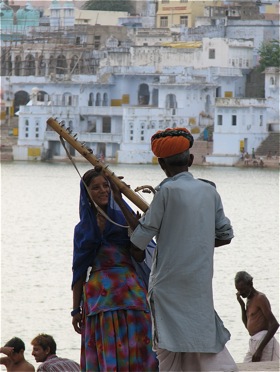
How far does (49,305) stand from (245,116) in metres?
28.3

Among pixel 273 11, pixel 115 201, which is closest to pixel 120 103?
pixel 273 11

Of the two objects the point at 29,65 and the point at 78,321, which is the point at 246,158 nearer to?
the point at 29,65

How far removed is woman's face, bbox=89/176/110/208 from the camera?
4.60 metres

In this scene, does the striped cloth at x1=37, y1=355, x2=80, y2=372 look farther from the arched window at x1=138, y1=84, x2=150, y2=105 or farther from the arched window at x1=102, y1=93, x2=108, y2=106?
the arched window at x1=138, y1=84, x2=150, y2=105

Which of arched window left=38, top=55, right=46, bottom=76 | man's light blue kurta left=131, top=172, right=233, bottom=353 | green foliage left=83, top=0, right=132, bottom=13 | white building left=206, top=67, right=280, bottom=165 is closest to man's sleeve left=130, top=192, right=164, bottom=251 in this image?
man's light blue kurta left=131, top=172, right=233, bottom=353

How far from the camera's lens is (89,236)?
14.9 ft

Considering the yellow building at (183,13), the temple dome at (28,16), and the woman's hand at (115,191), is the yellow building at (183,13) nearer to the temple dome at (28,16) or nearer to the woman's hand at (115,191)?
the temple dome at (28,16)

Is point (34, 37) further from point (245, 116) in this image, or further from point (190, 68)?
point (245, 116)

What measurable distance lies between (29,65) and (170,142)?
163 feet

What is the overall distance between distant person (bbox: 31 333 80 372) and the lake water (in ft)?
13.7

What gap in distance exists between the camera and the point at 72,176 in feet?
126

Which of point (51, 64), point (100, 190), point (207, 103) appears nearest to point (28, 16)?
point (51, 64)

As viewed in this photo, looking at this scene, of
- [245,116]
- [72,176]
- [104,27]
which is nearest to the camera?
[72,176]

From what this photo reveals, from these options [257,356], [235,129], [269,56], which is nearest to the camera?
[257,356]
